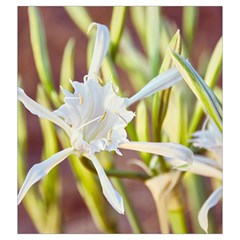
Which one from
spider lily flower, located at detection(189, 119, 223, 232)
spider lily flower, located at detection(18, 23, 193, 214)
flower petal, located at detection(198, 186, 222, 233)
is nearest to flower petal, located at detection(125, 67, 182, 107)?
spider lily flower, located at detection(18, 23, 193, 214)

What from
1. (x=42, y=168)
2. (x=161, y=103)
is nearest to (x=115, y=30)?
(x=161, y=103)

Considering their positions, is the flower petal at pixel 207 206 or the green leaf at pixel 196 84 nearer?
the green leaf at pixel 196 84

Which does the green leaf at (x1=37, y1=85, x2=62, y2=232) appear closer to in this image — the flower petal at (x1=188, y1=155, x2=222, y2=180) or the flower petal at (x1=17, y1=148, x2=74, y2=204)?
the flower petal at (x1=17, y1=148, x2=74, y2=204)

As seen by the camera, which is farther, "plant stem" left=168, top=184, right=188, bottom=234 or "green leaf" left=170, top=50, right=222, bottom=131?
"plant stem" left=168, top=184, right=188, bottom=234

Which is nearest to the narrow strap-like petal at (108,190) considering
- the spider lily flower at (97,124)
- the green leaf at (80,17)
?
the spider lily flower at (97,124)

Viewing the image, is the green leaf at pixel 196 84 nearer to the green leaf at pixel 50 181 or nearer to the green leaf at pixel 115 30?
the green leaf at pixel 115 30

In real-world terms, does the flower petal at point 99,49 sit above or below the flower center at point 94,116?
above
